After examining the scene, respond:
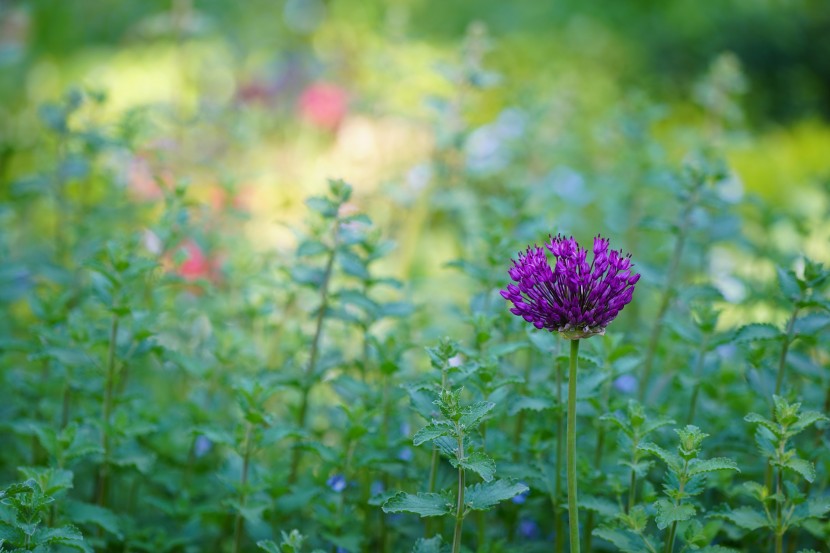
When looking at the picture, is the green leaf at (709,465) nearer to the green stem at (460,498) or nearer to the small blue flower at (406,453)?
the green stem at (460,498)

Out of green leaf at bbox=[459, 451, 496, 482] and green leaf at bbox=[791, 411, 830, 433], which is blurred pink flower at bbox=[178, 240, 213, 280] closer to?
green leaf at bbox=[459, 451, 496, 482]

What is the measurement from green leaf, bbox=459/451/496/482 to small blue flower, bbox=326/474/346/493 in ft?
1.31

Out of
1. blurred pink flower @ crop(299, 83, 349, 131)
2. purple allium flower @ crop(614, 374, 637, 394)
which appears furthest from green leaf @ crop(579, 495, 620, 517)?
blurred pink flower @ crop(299, 83, 349, 131)

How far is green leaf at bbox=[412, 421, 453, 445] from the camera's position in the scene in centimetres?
106

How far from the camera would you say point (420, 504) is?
1109 mm

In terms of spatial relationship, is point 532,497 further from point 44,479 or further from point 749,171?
point 749,171

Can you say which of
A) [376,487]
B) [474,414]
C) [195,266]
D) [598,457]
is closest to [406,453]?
[376,487]

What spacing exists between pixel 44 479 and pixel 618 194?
1.97 metres

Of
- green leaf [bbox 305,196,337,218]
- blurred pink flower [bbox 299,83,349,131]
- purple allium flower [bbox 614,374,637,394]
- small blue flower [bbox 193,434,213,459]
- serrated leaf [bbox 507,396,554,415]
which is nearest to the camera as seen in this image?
serrated leaf [bbox 507,396,554,415]

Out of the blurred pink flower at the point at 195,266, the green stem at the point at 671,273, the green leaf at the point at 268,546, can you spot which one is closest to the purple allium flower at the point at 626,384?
the green stem at the point at 671,273

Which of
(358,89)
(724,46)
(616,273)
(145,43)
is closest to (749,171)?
(358,89)

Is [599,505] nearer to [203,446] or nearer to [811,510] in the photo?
[811,510]

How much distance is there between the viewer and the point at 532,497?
4.59 feet

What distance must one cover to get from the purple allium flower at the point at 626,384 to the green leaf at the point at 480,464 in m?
0.84
